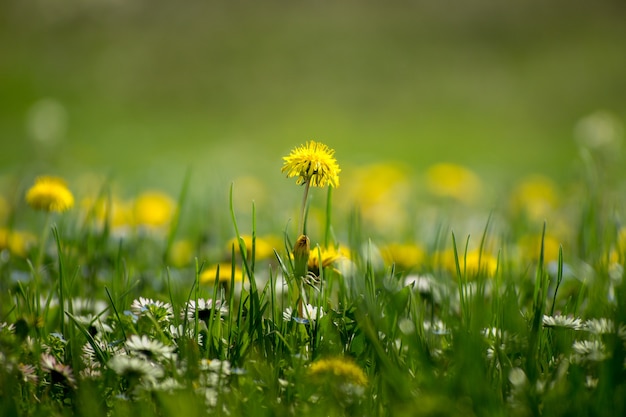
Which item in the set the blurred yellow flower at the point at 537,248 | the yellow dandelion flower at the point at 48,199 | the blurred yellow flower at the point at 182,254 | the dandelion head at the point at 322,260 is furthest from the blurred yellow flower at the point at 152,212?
the dandelion head at the point at 322,260

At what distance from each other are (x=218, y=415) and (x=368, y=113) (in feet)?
47.4

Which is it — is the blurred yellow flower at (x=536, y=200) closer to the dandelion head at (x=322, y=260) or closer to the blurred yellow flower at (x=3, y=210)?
the dandelion head at (x=322, y=260)

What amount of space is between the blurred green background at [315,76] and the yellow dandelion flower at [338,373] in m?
6.66

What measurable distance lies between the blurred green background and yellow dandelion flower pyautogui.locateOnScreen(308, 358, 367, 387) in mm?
6657

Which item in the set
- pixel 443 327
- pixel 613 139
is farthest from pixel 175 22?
pixel 443 327

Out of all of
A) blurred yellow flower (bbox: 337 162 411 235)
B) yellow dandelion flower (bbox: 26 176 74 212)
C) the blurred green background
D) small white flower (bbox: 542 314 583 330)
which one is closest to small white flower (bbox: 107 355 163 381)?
small white flower (bbox: 542 314 583 330)

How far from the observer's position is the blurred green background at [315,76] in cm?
1159

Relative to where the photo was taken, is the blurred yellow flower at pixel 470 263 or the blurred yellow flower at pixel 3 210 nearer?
the blurred yellow flower at pixel 470 263

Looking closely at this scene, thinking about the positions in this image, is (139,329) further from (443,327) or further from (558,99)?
(558,99)

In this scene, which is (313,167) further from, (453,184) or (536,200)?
(453,184)

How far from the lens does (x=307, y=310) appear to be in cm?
140

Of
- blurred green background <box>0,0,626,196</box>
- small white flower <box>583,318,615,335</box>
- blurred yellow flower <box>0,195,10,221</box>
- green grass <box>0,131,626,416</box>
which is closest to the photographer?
green grass <box>0,131,626,416</box>

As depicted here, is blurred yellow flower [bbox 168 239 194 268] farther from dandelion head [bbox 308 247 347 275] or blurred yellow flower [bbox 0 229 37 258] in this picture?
dandelion head [bbox 308 247 347 275]

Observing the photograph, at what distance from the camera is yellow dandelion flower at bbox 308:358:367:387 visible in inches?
45.6
